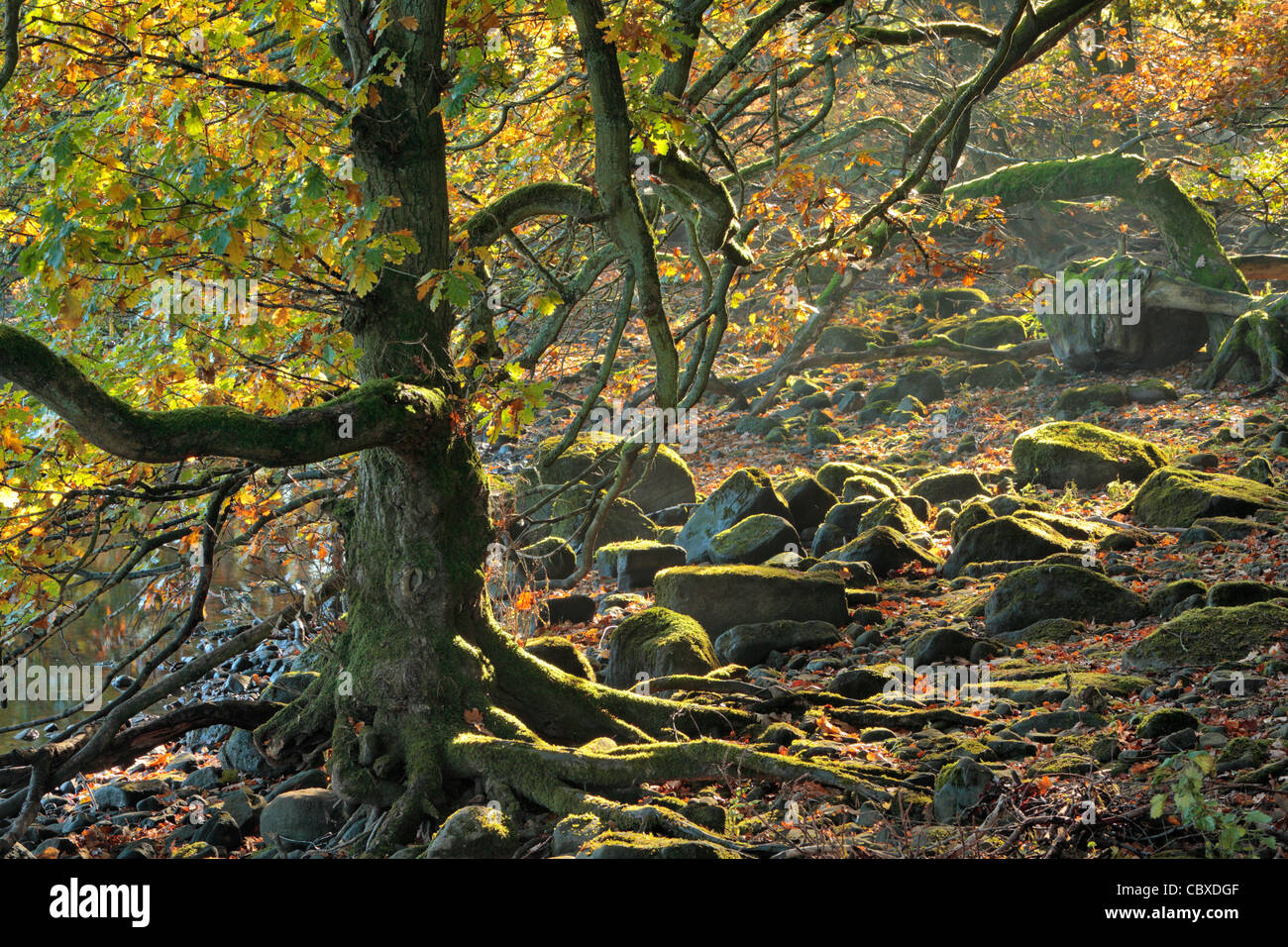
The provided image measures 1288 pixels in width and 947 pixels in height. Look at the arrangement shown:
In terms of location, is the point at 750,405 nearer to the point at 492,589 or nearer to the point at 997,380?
the point at 997,380

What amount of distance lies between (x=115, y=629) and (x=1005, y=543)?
1169 centimetres

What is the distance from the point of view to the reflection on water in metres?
12.2

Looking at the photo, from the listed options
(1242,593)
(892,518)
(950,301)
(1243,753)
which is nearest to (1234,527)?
(1242,593)

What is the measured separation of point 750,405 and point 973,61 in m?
12.0

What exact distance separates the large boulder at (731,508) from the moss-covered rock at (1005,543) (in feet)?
9.36

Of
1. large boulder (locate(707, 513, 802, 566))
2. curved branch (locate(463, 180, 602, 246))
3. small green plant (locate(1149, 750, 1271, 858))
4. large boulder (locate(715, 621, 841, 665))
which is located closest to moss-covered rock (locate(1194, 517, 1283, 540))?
large boulder (locate(715, 621, 841, 665))

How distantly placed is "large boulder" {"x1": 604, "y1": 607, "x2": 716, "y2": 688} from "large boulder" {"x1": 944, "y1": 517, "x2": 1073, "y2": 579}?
3298 mm

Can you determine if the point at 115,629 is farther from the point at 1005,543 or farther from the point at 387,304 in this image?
the point at 1005,543

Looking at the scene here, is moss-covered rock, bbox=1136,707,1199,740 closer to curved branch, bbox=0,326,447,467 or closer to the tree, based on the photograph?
the tree

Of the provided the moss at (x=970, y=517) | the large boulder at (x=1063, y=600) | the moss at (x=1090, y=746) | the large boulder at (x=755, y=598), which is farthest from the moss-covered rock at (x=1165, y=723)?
the moss at (x=970, y=517)

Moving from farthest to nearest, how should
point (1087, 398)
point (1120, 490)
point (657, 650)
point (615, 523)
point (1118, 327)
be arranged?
point (1118, 327), point (1087, 398), point (615, 523), point (1120, 490), point (657, 650)

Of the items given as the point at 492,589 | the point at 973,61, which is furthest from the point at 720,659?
the point at 973,61

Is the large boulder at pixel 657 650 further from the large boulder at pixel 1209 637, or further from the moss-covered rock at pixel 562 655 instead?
the large boulder at pixel 1209 637

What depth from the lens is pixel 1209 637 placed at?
693 cm
